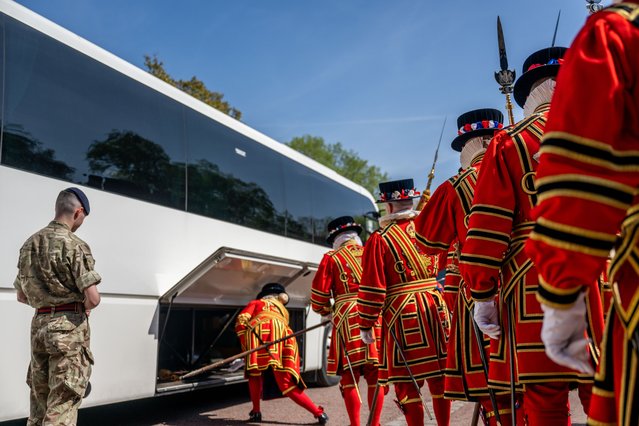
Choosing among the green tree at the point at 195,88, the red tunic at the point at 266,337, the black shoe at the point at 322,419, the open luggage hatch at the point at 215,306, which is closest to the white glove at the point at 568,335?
the open luggage hatch at the point at 215,306

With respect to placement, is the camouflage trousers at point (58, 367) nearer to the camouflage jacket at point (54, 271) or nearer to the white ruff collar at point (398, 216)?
the camouflage jacket at point (54, 271)

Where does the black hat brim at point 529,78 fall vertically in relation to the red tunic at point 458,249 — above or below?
above

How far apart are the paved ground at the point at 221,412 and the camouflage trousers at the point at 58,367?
2.26m

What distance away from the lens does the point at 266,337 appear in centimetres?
717

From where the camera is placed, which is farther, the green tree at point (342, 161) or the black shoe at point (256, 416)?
the green tree at point (342, 161)

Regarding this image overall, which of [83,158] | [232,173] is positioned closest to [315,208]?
[232,173]

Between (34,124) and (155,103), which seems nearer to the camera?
(34,124)

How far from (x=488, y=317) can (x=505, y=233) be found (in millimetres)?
421

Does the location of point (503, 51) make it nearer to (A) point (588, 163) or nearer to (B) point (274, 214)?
(A) point (588, 163)

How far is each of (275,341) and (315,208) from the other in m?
3.57

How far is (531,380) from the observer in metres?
2.53

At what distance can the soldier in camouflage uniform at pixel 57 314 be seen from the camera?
4062 millimetres

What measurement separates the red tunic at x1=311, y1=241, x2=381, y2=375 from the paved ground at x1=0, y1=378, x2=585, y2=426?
762 millimetres

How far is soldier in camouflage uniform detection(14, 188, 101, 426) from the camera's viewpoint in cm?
406
